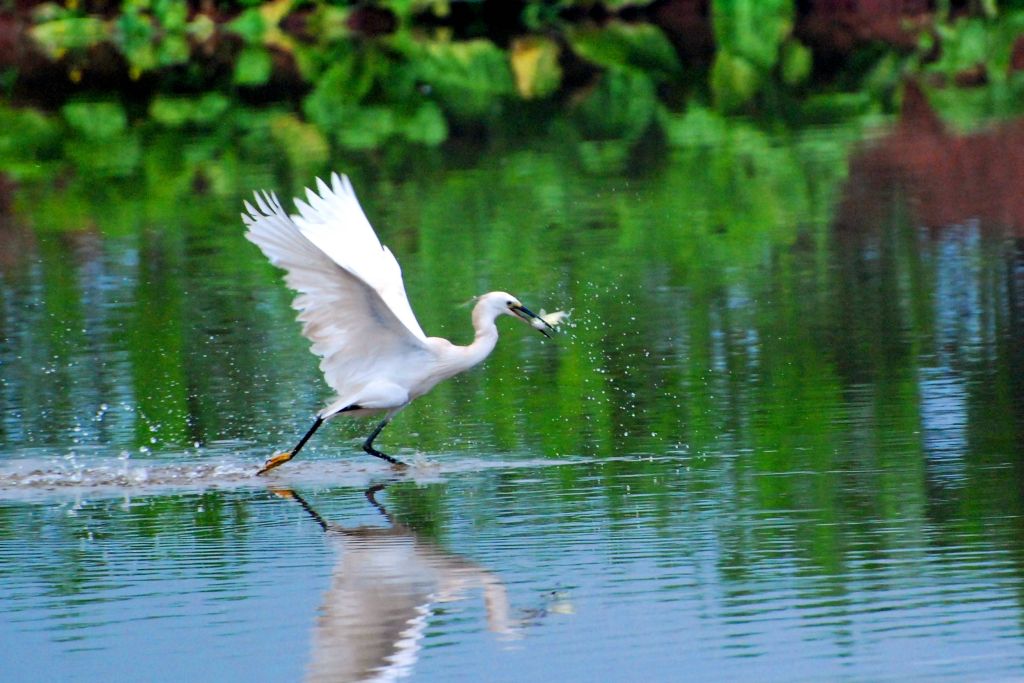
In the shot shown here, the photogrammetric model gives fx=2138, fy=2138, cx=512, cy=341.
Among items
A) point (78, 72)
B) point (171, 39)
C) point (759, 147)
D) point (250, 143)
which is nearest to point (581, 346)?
point (759, 147)

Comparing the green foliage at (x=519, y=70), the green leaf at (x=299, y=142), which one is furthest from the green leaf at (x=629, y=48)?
the green leaf at (x=299, y=142)

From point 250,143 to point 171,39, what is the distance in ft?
65.4

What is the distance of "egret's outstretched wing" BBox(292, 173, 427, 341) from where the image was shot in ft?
39.7

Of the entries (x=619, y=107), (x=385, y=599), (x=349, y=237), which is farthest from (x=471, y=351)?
(x=619, y=107)

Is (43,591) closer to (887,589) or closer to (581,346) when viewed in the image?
(887,589)

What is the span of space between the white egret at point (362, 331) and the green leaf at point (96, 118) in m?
19.3

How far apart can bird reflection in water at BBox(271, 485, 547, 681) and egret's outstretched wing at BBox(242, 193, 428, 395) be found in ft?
5.12

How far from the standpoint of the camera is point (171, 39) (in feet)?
155

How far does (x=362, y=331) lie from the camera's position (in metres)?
11.3

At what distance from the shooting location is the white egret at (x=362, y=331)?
425 inches

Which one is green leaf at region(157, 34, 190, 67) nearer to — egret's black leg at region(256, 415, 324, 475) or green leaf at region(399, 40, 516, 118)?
green leaf at region(399, 40, 516, 118)

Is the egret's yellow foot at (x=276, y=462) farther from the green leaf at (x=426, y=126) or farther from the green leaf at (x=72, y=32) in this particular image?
the green leaf at (x=72, y=32)

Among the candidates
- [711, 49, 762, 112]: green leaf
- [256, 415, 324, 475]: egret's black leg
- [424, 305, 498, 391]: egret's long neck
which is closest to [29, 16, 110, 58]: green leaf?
[711, 49, 762, 112]: green leaf

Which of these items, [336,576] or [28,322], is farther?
[28,322]
